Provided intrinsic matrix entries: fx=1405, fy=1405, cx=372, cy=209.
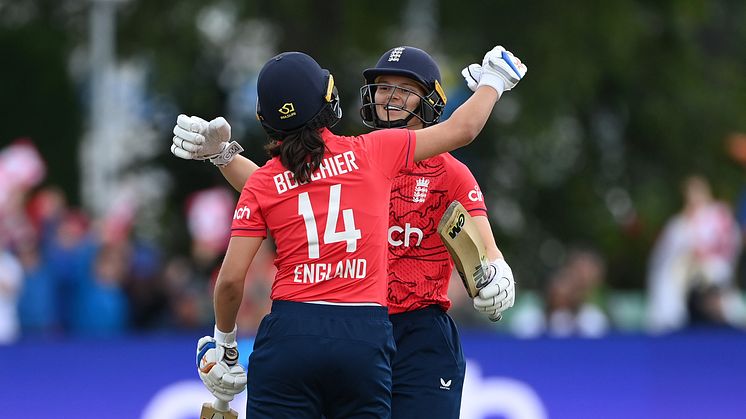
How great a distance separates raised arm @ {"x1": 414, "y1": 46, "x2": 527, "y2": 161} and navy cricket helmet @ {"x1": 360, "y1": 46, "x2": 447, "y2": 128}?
0.37 meters

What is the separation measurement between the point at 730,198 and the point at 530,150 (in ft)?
9.04

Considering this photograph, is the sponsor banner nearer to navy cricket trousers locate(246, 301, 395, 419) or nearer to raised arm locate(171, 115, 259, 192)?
raised arm locate(171, 115, 259, 192)

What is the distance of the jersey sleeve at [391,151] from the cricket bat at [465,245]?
336 mm

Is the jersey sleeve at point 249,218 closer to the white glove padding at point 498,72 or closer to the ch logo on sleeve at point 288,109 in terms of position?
the ch logo on sleeve at point 288,109

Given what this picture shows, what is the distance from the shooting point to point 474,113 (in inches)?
216

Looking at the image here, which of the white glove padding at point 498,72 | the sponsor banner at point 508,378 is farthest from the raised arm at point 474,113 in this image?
the sponsor banner at point 508,378

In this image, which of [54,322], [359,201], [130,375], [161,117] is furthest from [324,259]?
[161,117]

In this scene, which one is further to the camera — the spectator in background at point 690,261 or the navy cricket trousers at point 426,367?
the spectator in background at point 690,261

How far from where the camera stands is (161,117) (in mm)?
19016

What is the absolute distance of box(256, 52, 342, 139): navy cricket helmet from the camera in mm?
5336

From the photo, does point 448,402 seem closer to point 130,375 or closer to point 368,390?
point 368,390

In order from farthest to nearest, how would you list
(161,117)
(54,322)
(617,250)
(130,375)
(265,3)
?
(617,250) → (161,117) → (265,3) → (54,322) → (130,375)

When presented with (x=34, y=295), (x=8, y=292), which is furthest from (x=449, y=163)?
(x=34, y=295)

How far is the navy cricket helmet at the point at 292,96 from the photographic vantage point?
→ 17.5ft
